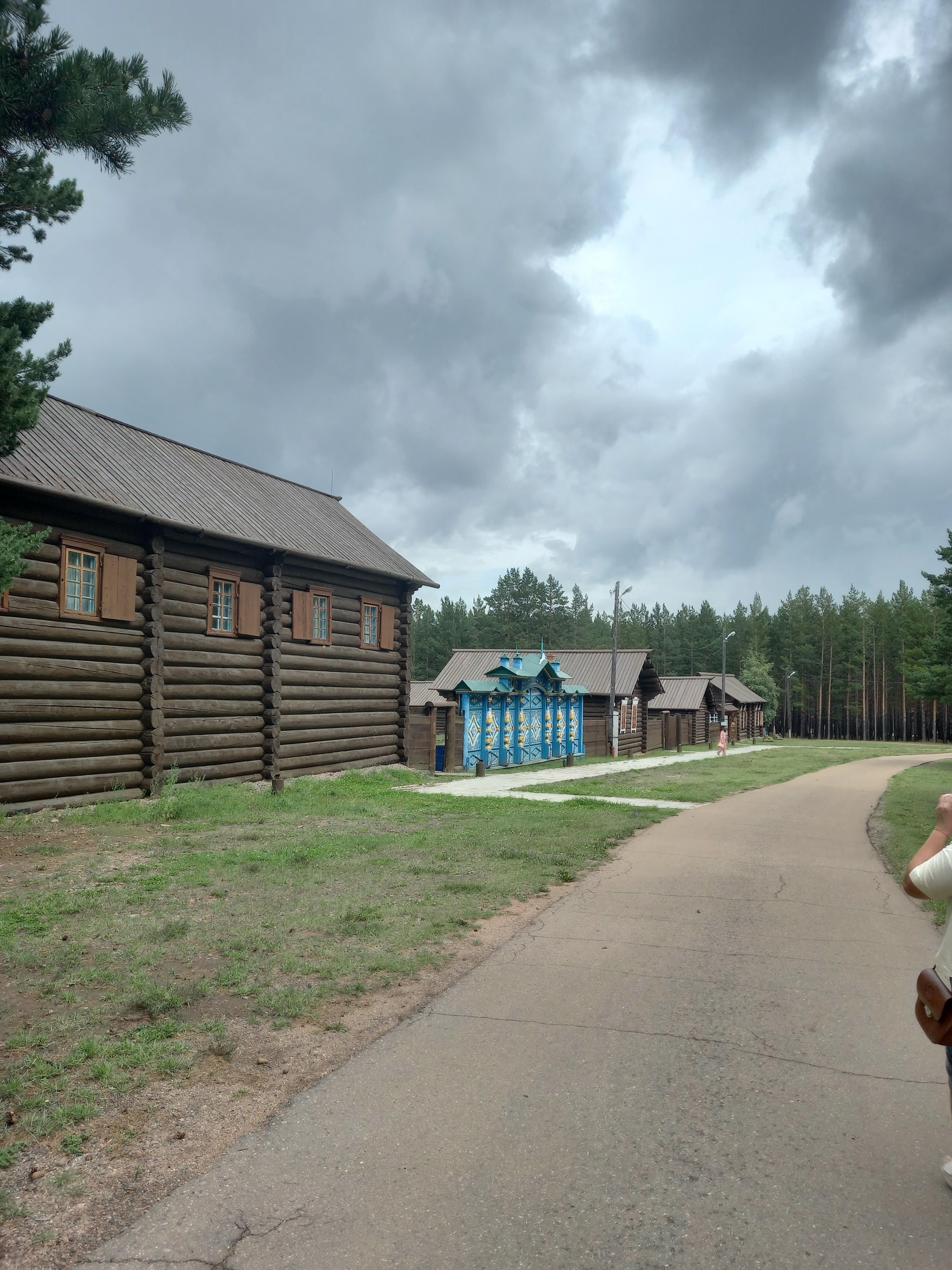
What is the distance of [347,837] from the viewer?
1313 cm

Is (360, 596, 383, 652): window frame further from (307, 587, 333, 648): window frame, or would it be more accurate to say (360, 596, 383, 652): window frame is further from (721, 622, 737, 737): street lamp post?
(721, 622, 737, 737): street lamp post

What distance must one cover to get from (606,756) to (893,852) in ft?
90.5

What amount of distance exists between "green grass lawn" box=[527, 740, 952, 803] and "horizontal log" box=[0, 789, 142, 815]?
33.4ft

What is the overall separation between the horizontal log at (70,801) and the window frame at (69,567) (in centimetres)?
304

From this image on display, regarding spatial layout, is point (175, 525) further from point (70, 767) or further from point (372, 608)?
point (372, 608)

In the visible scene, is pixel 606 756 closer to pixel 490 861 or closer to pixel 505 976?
pixel 490 861

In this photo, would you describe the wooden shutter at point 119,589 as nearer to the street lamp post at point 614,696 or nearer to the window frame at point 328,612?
the window frame at point 328,612

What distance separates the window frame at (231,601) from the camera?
18266 millimetres

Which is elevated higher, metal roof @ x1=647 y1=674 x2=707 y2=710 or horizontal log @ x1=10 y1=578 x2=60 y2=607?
horizontal log @ x1=10 y1=578 x2=60 y2=607

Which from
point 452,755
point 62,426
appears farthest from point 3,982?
point 452,755

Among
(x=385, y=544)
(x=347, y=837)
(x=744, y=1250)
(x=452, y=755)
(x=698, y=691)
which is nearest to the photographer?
(x=744, y=1250)

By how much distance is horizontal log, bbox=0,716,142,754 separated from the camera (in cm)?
1409

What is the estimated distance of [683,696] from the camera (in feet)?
192

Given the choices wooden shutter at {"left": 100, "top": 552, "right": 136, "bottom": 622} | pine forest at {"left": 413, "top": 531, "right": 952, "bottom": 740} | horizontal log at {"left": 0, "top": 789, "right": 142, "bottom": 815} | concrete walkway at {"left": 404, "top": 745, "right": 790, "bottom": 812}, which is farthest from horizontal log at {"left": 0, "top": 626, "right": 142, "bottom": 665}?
pine forest at {"left": 413, "top": 531, "right": 952, "bottom": 740}
